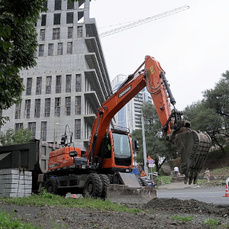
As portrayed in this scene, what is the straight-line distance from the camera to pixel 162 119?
7895 mm

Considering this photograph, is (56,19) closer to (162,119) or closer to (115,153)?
(115,153)

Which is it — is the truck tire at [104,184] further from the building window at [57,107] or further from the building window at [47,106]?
the building window at [47,106]

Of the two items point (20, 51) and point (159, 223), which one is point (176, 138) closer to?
point (159, 223)

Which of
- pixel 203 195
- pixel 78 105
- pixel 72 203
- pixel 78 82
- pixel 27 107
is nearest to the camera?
pixel 72 203

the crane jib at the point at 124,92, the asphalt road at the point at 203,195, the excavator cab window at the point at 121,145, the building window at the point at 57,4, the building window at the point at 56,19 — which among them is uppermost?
the building window at the point at 57,4

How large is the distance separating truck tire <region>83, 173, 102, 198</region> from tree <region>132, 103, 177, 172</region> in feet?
99.5

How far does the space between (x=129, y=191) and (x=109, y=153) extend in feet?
5.81

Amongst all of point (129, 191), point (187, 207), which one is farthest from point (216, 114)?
point (187, 207)

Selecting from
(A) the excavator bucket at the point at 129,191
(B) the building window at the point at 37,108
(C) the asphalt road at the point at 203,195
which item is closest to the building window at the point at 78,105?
(B) the building window at the point at 37,108

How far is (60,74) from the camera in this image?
4531 centimetres

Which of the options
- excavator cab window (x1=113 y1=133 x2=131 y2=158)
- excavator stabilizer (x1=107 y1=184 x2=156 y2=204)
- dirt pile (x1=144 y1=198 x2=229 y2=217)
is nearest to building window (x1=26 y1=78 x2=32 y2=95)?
excavator cab window (x1=113 y1=133 x2=131 y2=158)

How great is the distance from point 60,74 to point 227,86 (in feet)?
84.9

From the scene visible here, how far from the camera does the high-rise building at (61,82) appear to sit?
42.5 meters

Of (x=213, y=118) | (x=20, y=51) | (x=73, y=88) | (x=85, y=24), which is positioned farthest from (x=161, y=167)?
(x=20, y=51)
